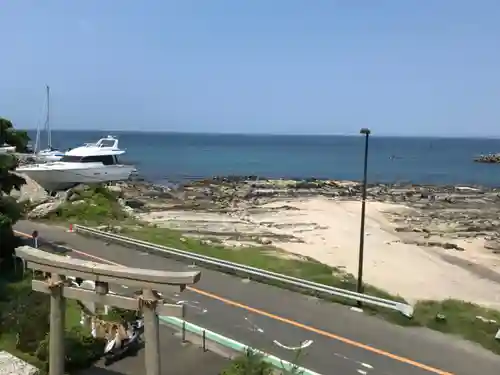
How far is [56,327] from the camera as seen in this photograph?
9305 millimetres

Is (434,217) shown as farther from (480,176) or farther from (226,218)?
(480,176)

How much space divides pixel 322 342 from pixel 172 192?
46108 mm

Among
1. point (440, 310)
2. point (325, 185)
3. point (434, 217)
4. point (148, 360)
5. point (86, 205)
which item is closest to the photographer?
point (148, 360)

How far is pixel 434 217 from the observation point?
43.3 m

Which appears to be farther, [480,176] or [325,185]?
[480,176]

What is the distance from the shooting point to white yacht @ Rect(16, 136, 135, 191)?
40656 mm

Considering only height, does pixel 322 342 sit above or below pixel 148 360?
below

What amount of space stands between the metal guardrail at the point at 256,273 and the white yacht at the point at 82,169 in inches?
751

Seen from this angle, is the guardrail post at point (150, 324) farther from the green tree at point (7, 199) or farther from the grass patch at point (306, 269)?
the green tree at point (7, 199)

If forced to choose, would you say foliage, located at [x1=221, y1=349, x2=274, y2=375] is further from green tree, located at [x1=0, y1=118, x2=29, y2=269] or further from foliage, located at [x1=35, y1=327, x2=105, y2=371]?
green tree, located at [x1=0, y1=118, x2=29, y2=269]

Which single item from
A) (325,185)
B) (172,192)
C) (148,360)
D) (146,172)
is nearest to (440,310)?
(148,360)

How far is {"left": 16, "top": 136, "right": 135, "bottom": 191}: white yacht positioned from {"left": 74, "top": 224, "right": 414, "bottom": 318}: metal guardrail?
1907 centimetres

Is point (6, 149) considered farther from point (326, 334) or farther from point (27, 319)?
point (326, 334)

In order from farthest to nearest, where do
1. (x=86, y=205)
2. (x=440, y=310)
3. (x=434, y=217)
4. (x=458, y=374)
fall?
(x=434, y=217) → (x=86, y=205) → (x=440, y=310) → (x=458, y=374)
